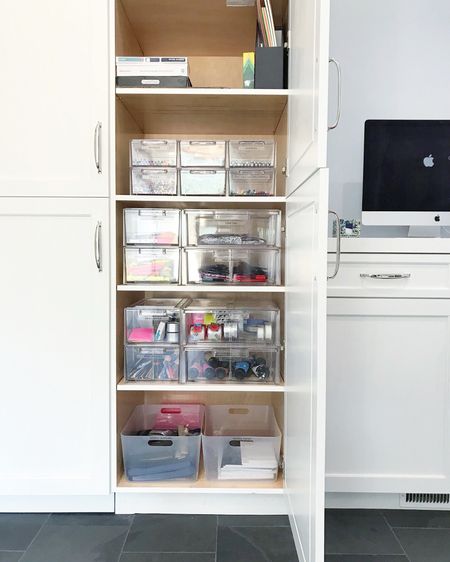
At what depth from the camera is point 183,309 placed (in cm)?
149

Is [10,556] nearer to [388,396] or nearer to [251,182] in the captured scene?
[388,396]

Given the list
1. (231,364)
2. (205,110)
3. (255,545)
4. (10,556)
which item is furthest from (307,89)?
(10,556)

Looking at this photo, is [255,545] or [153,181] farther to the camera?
[153,181]

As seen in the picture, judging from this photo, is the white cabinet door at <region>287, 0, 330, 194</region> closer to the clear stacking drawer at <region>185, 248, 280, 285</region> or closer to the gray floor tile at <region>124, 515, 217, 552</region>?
the clear stacking drawer at <region>185, 248, 280, 285</region>

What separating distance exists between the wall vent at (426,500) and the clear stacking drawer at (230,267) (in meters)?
0.88

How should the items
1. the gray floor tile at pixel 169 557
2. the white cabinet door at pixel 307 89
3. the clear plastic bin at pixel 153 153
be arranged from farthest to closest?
the clear plastic bin at pixel 153 153 < the gray floor tile at pixel 169 557 < the white cabinet door at pixel 307 89

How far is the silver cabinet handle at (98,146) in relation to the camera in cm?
134

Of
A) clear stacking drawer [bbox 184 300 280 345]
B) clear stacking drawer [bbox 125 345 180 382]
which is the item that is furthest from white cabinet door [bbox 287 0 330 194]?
clear stacking drawer [bbox 125 345 180 382]

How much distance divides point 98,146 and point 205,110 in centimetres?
42

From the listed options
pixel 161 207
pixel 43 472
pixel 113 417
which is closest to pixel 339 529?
pixel 113 417

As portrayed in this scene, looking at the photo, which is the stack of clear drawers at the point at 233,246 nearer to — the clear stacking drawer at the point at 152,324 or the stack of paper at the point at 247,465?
the clear stacking drawer at the point at 152,324

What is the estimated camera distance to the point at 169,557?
127 centimetres

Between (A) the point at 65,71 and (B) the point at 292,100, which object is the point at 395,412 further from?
(A) the point at 65,71

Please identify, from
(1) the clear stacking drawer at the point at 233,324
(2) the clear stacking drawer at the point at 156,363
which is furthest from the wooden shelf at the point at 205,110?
(2) the clear stacking drawer at the point at 156,363
